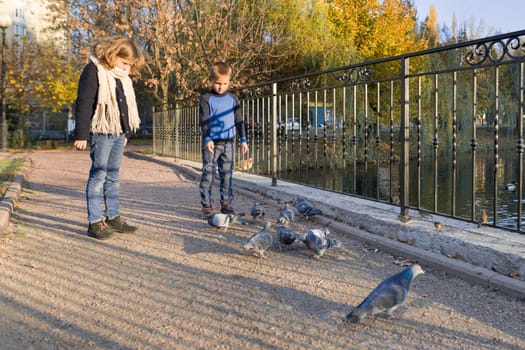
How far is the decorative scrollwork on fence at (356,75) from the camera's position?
5.62 meters

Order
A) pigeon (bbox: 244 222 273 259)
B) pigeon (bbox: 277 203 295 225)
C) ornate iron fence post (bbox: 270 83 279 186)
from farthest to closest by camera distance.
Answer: ornate iron fence post (bbox: 270 83 279 186) < pigeon (bbox: 277 203 295 225) < pigeon (bbox: 244 222 273 259)

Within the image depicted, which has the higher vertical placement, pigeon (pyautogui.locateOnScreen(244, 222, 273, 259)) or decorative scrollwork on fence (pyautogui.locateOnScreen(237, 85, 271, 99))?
decorative scrollwork on fence (pyautogui.locateOnScreen(237, 85, 271, 99))

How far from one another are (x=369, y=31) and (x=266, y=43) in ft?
20.4

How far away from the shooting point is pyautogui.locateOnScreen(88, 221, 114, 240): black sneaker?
16.0 feet

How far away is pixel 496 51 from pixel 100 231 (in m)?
3.80

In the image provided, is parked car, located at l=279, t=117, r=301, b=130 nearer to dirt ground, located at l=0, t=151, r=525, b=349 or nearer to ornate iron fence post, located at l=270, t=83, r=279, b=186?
ornate iron fence post, located at l=270, t=83, r=279, b=186

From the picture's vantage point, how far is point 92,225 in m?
4.91

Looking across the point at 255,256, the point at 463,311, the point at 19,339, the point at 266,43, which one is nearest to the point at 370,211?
the point at 255,256

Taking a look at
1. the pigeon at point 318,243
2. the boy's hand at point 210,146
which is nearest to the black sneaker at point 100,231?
the boy's hand at point 210,146

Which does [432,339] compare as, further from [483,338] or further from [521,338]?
[521,338]

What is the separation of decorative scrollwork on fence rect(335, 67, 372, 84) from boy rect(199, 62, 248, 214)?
129cm

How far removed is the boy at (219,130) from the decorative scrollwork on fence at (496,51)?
8.58ft

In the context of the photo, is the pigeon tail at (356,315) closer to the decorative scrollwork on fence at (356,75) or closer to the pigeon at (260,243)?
the pigeon at (260,243)

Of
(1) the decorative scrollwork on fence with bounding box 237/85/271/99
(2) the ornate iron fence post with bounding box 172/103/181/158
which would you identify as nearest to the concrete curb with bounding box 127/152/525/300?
(1) the decorative scrollwork on fence with bounding box 237/85/271/99
